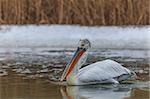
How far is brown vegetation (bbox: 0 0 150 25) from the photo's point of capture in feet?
47.3

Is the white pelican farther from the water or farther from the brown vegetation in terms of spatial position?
the brown vegetation

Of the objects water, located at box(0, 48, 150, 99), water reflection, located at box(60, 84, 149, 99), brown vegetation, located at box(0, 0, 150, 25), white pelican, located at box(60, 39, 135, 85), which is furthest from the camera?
brown vegetation, located at box(0, 0, 150, 25)

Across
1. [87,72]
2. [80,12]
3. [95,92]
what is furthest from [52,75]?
[80,12]

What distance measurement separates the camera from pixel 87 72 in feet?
23.8

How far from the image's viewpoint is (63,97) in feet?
20.7

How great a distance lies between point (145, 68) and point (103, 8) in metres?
5.87

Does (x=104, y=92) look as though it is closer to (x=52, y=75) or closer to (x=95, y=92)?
(x=95, y=92)

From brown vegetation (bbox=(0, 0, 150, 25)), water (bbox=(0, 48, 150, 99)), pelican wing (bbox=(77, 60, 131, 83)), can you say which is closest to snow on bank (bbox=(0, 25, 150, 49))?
brown vegetation (bbox=(0, 0, 150, 25))

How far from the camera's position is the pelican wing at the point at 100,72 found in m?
7.21

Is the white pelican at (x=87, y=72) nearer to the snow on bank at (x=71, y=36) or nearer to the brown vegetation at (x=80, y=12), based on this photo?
the snow on bank at (x=71, y=36)

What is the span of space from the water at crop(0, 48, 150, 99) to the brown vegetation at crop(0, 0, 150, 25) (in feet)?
7.67

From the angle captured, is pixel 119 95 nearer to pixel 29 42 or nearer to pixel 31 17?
pixel 29 42

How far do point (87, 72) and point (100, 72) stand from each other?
18 centimetres

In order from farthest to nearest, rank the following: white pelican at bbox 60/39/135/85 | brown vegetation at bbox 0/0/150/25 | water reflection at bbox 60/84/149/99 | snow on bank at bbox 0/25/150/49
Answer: brown vegetation at bbox 0/0/150/25 → snow on bank at bbox 0/25/150/49 → white pelican at bbox 60/39/135/85 → water reflection at bbox 60/84/149/99
